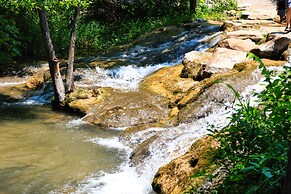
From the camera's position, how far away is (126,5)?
21.7 m

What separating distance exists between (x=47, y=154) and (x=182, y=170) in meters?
3.38

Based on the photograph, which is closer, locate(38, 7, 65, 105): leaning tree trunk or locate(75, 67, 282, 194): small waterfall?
locate(75, 67, 282, 194): small waterfall

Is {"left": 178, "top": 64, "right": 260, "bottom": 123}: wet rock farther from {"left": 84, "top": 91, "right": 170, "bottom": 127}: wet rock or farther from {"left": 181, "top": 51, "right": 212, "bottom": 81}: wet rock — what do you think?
{"left": 181, "top": 51, "right": 212, "bottom": 81}: wet rock

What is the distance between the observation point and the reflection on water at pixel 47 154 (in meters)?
6.45

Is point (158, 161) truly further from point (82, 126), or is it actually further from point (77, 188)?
point (82, 126)

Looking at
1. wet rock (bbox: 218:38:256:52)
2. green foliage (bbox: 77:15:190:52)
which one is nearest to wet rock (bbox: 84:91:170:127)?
wet rock (bbox: 218:38:256:52)

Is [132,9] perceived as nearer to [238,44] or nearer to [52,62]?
[238,44]

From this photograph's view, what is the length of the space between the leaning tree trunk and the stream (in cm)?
55

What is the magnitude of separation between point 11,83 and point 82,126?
18.5 feet

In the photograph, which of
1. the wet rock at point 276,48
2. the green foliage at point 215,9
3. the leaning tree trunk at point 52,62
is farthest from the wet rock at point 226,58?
the green foliage at point 215,9

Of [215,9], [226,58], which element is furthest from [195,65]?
[215,9]

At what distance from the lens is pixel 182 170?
5.51 meters

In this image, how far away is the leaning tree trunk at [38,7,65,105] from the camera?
10.4m

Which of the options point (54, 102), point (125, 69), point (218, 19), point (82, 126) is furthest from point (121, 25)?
point (82, 126)
